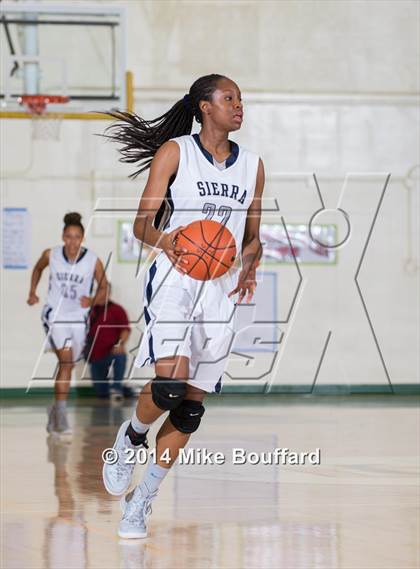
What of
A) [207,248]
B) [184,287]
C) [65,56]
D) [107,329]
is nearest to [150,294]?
[184,287]

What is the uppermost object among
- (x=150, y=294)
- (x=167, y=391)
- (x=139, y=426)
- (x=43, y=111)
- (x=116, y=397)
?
(x=43, y=111)

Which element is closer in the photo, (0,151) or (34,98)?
(34,98)

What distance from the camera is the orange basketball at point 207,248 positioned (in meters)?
4.84

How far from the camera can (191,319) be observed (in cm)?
488

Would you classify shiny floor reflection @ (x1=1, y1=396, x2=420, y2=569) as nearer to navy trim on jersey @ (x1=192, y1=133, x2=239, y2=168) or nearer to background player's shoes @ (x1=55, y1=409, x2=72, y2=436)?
background player's shoes @ (x1=55, y1=409, x2=72, y2=436)

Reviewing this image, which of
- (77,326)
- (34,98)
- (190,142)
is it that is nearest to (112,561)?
(190,142)

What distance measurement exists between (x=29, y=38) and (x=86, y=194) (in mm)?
1840

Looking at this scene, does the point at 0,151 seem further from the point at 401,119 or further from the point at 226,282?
the point at 226,282

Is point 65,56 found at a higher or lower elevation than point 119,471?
higher

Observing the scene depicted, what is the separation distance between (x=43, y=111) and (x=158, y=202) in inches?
282

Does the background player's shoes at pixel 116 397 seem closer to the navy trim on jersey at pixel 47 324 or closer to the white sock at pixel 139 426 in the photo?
the navy trim on jersey at pixel 47 324

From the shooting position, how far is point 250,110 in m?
13.7

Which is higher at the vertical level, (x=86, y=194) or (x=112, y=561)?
(x=86, y=194)

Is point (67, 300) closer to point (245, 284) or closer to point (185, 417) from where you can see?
point (245, 284)
